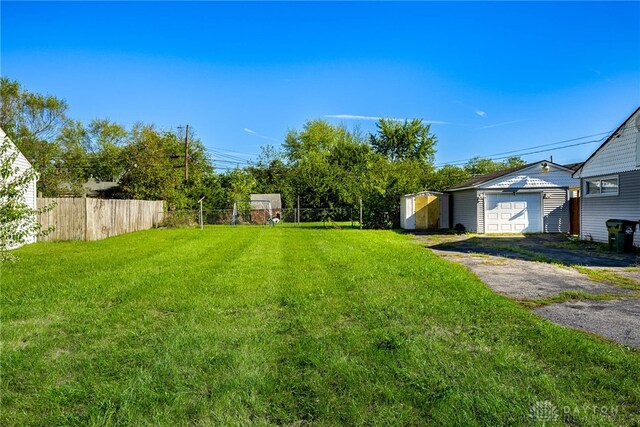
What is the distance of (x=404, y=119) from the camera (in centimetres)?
4706

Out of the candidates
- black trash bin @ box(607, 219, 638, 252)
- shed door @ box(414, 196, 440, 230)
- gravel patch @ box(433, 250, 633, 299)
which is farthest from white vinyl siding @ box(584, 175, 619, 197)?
shed door @ box(414, 196, 440, 230)

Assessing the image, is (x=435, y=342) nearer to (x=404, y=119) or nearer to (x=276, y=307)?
(x=276, y=307)

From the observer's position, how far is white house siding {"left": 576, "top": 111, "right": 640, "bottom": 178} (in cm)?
1237

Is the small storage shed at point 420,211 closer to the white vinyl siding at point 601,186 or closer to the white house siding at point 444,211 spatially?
the white house siding at point 444,211

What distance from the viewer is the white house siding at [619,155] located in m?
12.4

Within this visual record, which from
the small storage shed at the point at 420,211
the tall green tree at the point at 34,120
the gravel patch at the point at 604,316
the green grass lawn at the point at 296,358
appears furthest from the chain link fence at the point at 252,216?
the gravel patch at the point at 604,316

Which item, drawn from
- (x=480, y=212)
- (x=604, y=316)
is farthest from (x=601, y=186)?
(x=604, y=316)

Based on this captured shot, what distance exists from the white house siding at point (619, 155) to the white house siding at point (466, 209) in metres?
5.94

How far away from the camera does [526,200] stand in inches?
794

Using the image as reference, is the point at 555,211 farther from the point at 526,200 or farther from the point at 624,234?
the point at 624,234

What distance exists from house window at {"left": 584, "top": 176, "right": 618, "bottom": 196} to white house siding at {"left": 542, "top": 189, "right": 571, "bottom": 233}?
4.61 meters

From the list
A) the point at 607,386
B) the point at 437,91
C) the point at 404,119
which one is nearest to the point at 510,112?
the point at 437,91

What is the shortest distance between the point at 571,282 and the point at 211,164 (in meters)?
38.8

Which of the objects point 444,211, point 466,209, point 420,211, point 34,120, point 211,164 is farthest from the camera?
point 211,164
